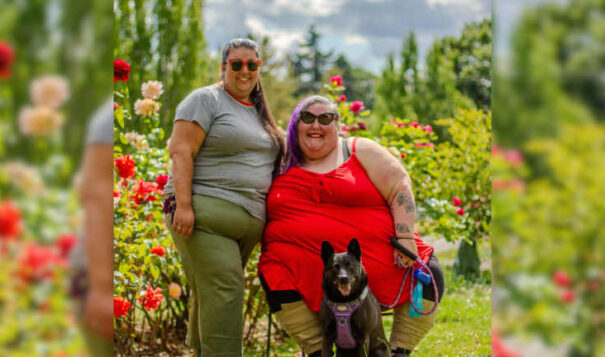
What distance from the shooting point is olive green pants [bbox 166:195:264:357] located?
2.63 metres

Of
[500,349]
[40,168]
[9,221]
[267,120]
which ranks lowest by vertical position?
[500,349]

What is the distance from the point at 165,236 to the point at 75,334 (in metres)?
2.73

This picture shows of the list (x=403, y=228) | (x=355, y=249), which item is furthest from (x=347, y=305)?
(x=403, y=228)

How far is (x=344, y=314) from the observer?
267cm

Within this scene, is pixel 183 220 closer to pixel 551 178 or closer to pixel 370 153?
pixel 370 153

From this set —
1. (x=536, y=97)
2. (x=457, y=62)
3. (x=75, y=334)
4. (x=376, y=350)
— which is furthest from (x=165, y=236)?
(x=457, y=62)

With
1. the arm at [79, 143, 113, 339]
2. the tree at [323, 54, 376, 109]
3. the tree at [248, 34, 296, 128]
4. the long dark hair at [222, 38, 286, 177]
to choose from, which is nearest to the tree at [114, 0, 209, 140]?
the tree at [248, 34, 296, 128]

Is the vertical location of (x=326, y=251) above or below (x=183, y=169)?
below

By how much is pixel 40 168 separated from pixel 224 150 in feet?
5.22

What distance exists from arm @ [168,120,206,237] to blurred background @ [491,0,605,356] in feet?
5.66

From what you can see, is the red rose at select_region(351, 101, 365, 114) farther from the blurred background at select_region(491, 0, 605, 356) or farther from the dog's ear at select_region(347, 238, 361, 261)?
the blurred background at select_region(491, 0, 605, 356)

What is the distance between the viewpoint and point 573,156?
46.6 inches

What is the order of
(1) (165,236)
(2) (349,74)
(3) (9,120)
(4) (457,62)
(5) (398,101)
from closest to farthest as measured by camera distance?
1. (3) (9,120)
2. (1) (165,236)
3. (5) (398,101)
4. (4) (457,62)
5. (2) (349,74)

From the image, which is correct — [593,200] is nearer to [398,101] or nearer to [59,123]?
[59,123]
